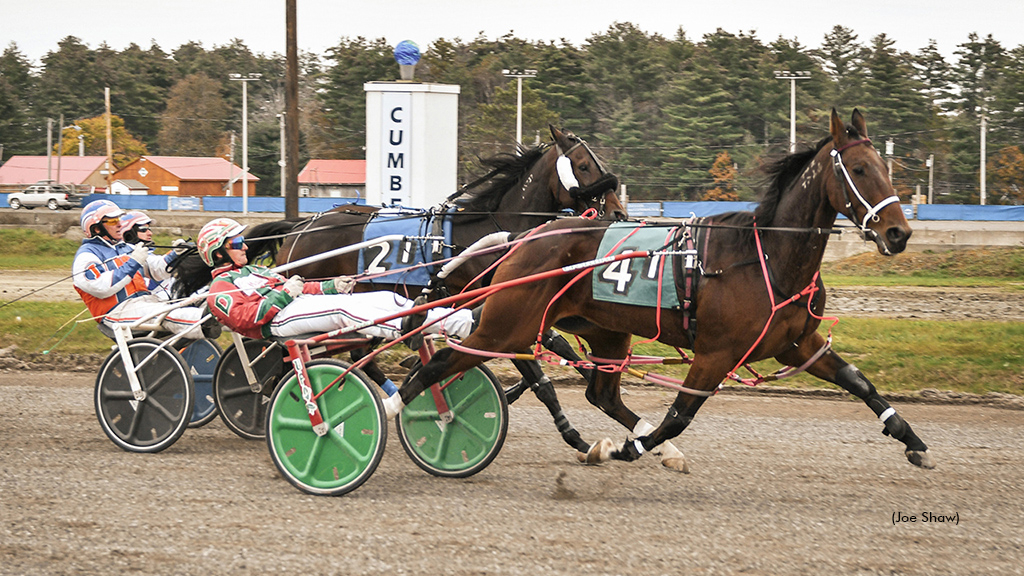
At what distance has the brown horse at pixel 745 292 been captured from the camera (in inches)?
195

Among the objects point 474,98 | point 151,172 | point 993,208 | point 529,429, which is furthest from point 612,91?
point 529,429

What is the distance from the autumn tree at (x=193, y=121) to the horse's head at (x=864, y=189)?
65828 mm

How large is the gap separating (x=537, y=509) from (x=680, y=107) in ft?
A: 137

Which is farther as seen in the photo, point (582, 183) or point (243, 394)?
point (582, 183)

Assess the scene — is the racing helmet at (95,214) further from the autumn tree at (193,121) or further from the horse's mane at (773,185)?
the autumn tree at (193,121)

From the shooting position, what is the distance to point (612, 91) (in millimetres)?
50062

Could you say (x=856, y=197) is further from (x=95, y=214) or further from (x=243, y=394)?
(x=95, y=214)

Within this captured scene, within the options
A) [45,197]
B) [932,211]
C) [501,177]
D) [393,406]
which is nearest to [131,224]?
[501,177]

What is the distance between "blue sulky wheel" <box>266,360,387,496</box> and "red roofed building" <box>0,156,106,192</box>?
57.2 m

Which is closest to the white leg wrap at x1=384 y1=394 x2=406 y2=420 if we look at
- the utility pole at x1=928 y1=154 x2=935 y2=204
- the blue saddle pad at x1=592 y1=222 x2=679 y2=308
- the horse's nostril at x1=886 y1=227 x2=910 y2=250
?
the blue saddle pad at x1=592 y1=222 x2=679 y2=308

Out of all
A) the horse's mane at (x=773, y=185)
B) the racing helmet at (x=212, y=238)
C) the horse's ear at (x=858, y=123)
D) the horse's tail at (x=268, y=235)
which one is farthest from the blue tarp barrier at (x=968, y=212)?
the racing helmet at (x=212, y=238)

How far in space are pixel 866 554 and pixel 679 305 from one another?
1.52m

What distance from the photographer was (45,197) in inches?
1766

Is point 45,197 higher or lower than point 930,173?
lower
